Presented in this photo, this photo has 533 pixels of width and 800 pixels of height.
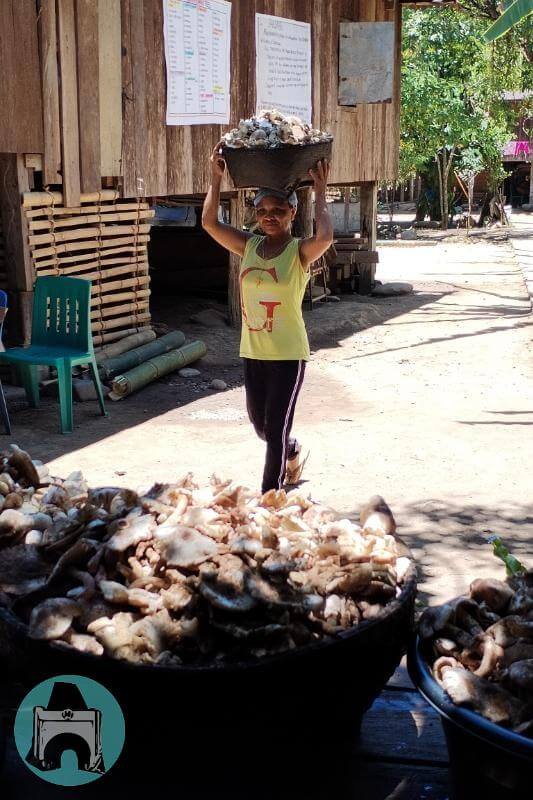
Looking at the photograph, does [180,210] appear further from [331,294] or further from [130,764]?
[130,764]

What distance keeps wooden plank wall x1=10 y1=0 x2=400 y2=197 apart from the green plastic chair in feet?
4.25

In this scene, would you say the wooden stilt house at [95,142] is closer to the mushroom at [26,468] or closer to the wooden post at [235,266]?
the wooden post at [235,266]

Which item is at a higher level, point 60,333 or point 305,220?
point 305,220

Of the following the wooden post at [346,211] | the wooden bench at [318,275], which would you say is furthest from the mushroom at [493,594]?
the wooden post at [346,211]

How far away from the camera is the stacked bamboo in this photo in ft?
30.3

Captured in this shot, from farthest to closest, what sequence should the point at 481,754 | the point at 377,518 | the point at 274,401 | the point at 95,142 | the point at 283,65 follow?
the point at 283,65 < the point at 95,142 < the point at 274,401 < the point at 377,518 < the point at 481,754

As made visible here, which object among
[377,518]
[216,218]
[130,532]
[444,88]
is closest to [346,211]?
[444,88]

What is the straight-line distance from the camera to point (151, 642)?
2.62 metres

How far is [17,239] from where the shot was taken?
352 inches

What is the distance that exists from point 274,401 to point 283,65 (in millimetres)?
8543

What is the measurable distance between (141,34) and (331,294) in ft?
24.6

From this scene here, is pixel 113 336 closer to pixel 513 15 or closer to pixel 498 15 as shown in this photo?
pixel 513 15

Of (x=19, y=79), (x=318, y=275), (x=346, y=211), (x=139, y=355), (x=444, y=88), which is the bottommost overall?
(x=139, y=355)

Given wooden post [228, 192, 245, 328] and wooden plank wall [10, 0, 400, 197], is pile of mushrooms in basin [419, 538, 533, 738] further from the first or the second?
wooden post [228, 192, 245, 328]
